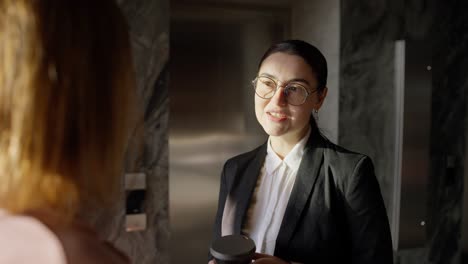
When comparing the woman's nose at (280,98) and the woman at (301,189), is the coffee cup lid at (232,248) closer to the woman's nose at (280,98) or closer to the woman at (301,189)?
the woman at (301,189)

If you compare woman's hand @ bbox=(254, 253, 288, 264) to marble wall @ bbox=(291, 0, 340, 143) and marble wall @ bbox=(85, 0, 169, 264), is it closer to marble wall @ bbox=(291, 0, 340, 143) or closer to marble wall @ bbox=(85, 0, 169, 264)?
marble wall @ bbox=(85, 0, 169, 264)

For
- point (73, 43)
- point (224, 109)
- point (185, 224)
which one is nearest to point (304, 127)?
point (73, 43)

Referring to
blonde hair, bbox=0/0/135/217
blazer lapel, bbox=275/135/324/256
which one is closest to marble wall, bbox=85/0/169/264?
blazer lapel, bbox=275/135/324/256

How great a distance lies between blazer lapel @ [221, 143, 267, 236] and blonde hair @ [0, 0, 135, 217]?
796mm

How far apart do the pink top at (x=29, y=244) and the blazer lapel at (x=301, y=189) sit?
88cm

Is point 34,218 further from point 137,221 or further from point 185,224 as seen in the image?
point 185,224

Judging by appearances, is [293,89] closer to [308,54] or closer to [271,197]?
[308,54]

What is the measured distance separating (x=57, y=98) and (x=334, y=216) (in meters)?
1.00

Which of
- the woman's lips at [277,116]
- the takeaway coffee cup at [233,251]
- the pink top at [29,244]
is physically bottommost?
the takeaway coffee cup at [233,251]

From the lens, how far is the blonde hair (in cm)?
67

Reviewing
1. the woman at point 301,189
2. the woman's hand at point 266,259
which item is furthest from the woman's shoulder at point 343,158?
the woman's hand at point 266,259

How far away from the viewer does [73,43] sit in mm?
692

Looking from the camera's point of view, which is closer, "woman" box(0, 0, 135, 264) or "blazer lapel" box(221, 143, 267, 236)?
"woman" box(0, 0, 135, 264)

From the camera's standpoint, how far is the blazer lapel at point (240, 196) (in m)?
1.48
